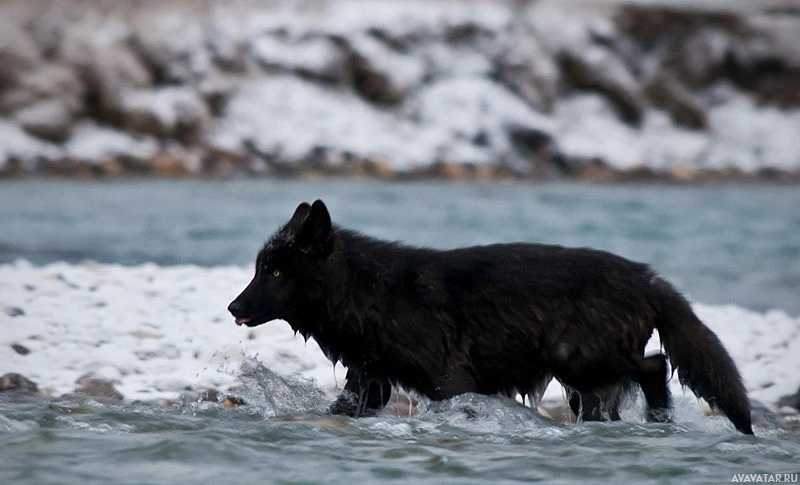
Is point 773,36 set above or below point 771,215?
above

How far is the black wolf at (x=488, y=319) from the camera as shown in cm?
572

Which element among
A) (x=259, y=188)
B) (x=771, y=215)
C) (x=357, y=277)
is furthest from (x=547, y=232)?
(x=357, y=277)

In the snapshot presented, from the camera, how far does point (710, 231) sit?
1695cm

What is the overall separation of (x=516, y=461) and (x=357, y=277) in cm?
134

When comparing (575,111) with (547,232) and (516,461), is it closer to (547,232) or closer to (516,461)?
(547,232)

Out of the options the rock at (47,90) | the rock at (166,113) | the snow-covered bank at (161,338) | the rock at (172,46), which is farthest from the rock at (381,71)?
the snow-covered bank at (161,338)

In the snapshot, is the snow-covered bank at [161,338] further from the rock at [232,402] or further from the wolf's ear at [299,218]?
the wolf's ear at [299,218]

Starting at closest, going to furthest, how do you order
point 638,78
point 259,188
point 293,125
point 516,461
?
point 516,461
point 259,188
point 293,125
point 638,78

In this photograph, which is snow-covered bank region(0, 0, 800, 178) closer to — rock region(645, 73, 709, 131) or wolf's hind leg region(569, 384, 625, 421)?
rock region(645, 73, 709, 131)

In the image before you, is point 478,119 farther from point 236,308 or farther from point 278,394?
point 236,308

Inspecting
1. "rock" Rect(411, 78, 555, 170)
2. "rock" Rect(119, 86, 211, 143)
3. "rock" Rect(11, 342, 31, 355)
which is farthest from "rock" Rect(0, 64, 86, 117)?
"rock" Rect(11, 342, 31, 355)

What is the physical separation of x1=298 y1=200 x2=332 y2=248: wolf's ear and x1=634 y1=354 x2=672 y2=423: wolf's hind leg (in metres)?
1.76

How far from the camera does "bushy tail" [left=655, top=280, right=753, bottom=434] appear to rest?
563 centimetres

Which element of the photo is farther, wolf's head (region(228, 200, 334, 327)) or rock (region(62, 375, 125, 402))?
rock (region(62, 375, 125, 402))
